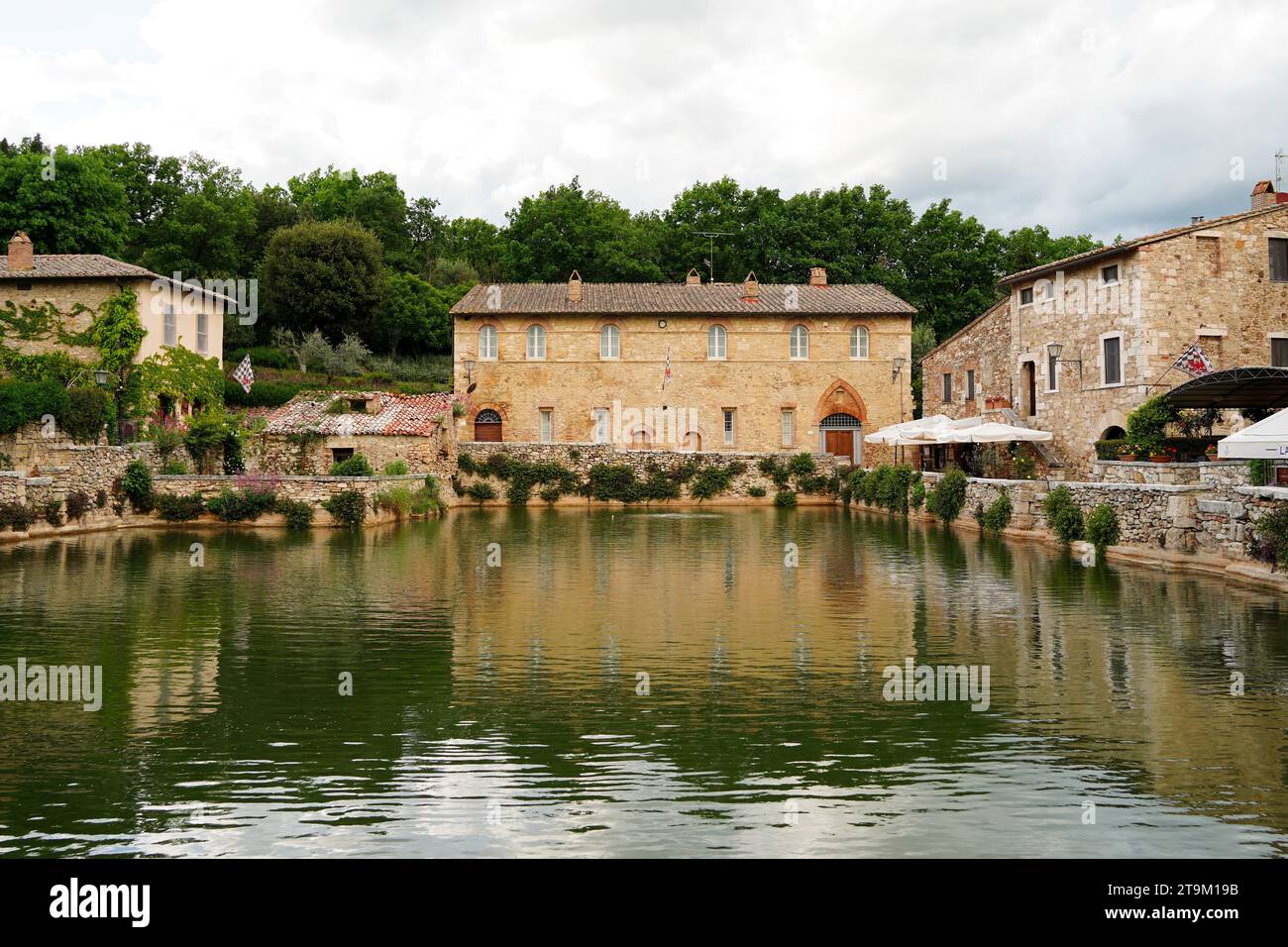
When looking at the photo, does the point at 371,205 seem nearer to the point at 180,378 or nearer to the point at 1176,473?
the point at 180,378

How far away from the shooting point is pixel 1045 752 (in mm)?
8031

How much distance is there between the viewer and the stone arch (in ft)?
143

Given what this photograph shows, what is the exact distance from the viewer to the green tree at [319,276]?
157 ft

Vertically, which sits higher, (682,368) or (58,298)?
(58,298)

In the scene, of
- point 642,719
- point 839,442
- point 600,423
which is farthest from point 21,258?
point 642,719

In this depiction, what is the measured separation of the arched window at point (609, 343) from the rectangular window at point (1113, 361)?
19.8 metres

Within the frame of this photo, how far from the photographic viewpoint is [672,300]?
43.6 metres

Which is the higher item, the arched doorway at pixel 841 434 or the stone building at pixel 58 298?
the stone building at pixel 58 298

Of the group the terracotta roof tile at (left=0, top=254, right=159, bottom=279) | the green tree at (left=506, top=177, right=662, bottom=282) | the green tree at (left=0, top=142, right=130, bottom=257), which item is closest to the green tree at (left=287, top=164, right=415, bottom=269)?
the green tree at (left=506, top=177, right=662, bottom=282)

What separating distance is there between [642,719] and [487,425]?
3526 centimetres

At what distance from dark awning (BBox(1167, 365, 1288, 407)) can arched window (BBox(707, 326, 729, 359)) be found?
2188 centimetres

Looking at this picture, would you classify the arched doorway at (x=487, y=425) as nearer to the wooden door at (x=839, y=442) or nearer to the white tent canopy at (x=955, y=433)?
the wooden door at (x=839, y=442)

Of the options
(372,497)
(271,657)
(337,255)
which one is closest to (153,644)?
(271,657)

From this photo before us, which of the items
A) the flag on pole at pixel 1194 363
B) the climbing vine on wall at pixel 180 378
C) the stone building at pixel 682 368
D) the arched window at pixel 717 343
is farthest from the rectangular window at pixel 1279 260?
the climbing vine on wall at pixel 180 378
